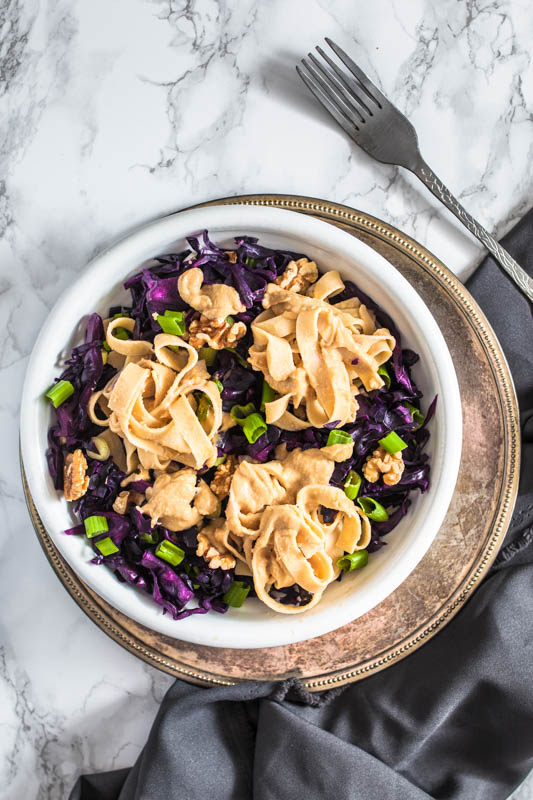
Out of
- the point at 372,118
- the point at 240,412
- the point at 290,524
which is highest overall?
the point at 372,118

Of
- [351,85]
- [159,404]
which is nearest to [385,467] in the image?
[159,404]

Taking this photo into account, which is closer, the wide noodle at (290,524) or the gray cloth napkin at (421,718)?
the wide noodle at (290,524)

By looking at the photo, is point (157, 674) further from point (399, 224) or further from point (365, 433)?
point (399, 224)

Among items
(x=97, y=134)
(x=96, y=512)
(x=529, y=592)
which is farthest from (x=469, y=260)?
(x=96, y=512)

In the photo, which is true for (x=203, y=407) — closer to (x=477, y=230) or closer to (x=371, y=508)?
(x=371, y=508)

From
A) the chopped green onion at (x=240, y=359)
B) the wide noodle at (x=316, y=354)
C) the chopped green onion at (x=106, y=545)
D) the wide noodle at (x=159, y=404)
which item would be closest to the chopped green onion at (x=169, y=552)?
the chopped green onion at (x=106, y=545)

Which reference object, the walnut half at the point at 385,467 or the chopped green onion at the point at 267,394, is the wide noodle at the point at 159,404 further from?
the walnut half at the point at 385,467

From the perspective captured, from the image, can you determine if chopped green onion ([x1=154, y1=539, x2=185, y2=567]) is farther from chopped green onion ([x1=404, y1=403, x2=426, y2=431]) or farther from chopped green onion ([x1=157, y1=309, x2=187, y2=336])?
chopped green onion ([x1=404, y1=403, x2=426, y2=431])
